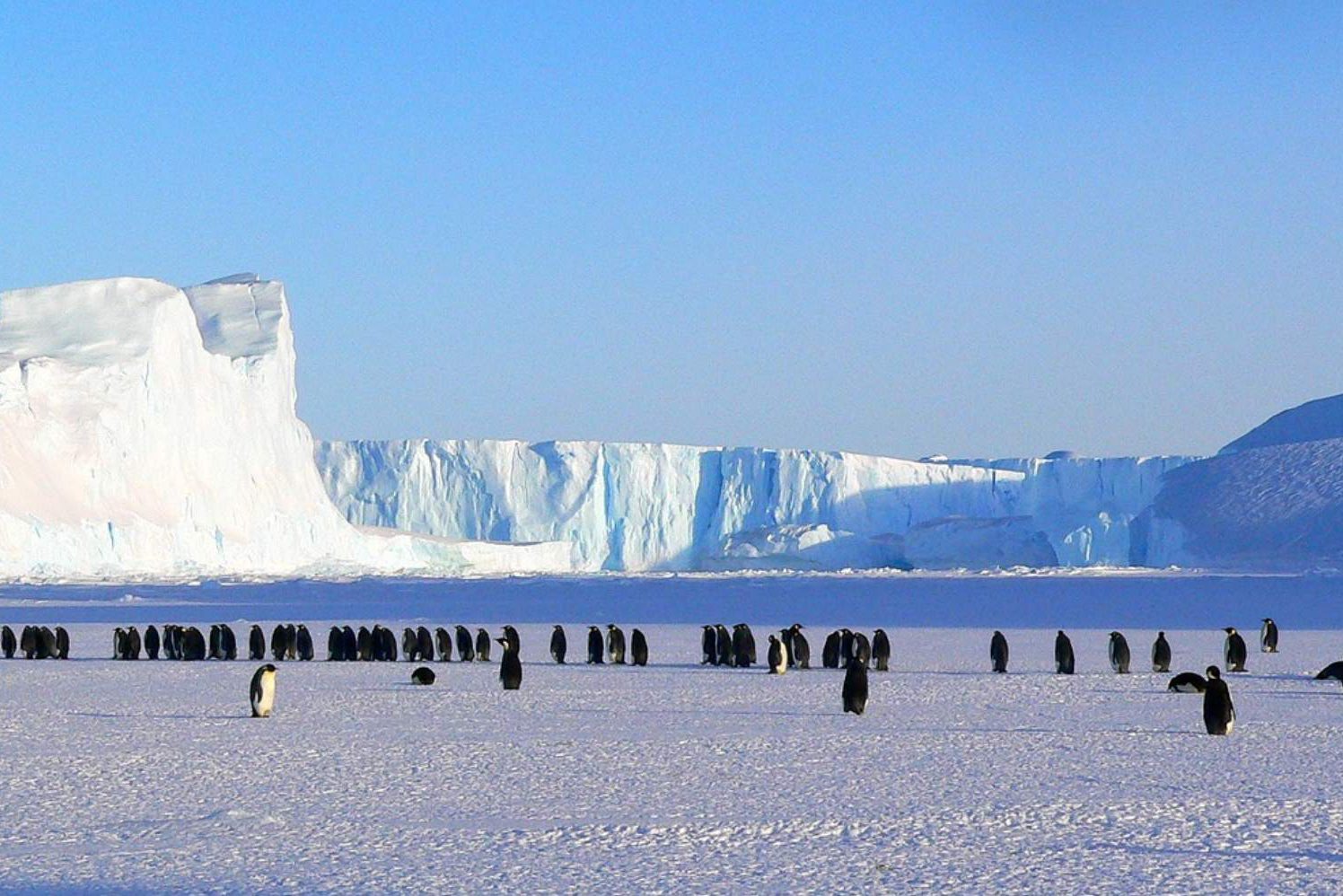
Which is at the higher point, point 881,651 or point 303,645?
point 881,651

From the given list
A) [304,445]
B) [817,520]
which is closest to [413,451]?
[304,445]

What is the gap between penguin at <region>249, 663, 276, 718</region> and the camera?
11133 mm

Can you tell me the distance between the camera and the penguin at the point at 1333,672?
1374 centimetres

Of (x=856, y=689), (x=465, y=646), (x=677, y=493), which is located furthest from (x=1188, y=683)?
(x=677, y=493)

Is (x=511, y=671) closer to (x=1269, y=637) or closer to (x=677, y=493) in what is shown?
(x=1269, y=637)

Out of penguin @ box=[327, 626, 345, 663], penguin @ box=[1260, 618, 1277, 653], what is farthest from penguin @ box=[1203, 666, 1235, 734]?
penguin @ box=[327, 626, 345, 663]

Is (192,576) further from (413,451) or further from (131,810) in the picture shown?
(131,810)

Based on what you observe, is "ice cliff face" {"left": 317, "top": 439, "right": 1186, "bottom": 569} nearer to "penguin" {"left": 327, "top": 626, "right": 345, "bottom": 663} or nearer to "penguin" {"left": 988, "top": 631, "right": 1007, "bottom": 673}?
"penguin" {"left": 327, "top": 626, "right": 345, "bottom": 663}

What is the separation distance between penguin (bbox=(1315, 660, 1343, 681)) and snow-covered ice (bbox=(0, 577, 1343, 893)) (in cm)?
16

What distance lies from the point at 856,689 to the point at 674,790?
3.67 meters

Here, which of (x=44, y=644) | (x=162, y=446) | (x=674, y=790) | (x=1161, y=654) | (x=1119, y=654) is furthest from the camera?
(x=162, y=446)

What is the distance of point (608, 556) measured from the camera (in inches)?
2397

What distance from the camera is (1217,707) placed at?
383 inches

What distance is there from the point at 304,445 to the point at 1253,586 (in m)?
31.9
